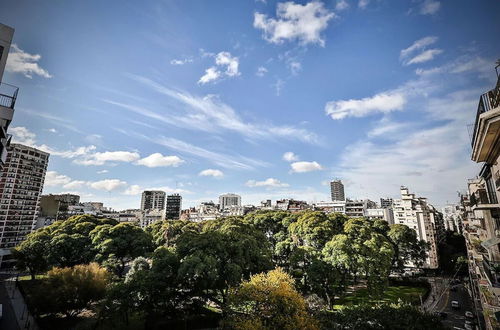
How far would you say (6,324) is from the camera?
23.4 metres

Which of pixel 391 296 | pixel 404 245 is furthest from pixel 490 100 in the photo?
pixel 404 245

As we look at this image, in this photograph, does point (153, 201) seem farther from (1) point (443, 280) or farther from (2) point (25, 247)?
(1) point (443, 280)

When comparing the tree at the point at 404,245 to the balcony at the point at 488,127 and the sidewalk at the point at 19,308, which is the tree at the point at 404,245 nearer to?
the balcony at the point at 488,127

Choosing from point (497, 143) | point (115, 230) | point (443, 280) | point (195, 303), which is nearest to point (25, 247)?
point (115, 230)

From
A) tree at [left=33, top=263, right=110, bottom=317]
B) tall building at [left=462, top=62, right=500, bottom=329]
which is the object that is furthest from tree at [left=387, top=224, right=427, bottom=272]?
tree at [left=33, top=263, right=110, bottom=317]

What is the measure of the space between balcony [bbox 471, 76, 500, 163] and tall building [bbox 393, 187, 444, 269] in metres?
48.3

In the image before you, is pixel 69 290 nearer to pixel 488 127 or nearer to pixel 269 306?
pixel 269 306

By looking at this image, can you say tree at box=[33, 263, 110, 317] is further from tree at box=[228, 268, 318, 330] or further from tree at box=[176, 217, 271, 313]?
tree at box=[228, 268, 318, 330]

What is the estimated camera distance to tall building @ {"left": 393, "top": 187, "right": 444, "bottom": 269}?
5134 centimetres

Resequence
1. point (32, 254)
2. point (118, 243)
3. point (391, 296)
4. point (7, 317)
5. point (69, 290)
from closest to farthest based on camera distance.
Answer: point (69, 290)
point (7, 317)
point (391, 296)
point (118, 243)
point (32, 254)

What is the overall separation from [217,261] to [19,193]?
193 feet

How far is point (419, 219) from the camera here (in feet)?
182

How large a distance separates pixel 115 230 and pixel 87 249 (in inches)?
164

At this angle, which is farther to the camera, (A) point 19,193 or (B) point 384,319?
(A) point 19,193
